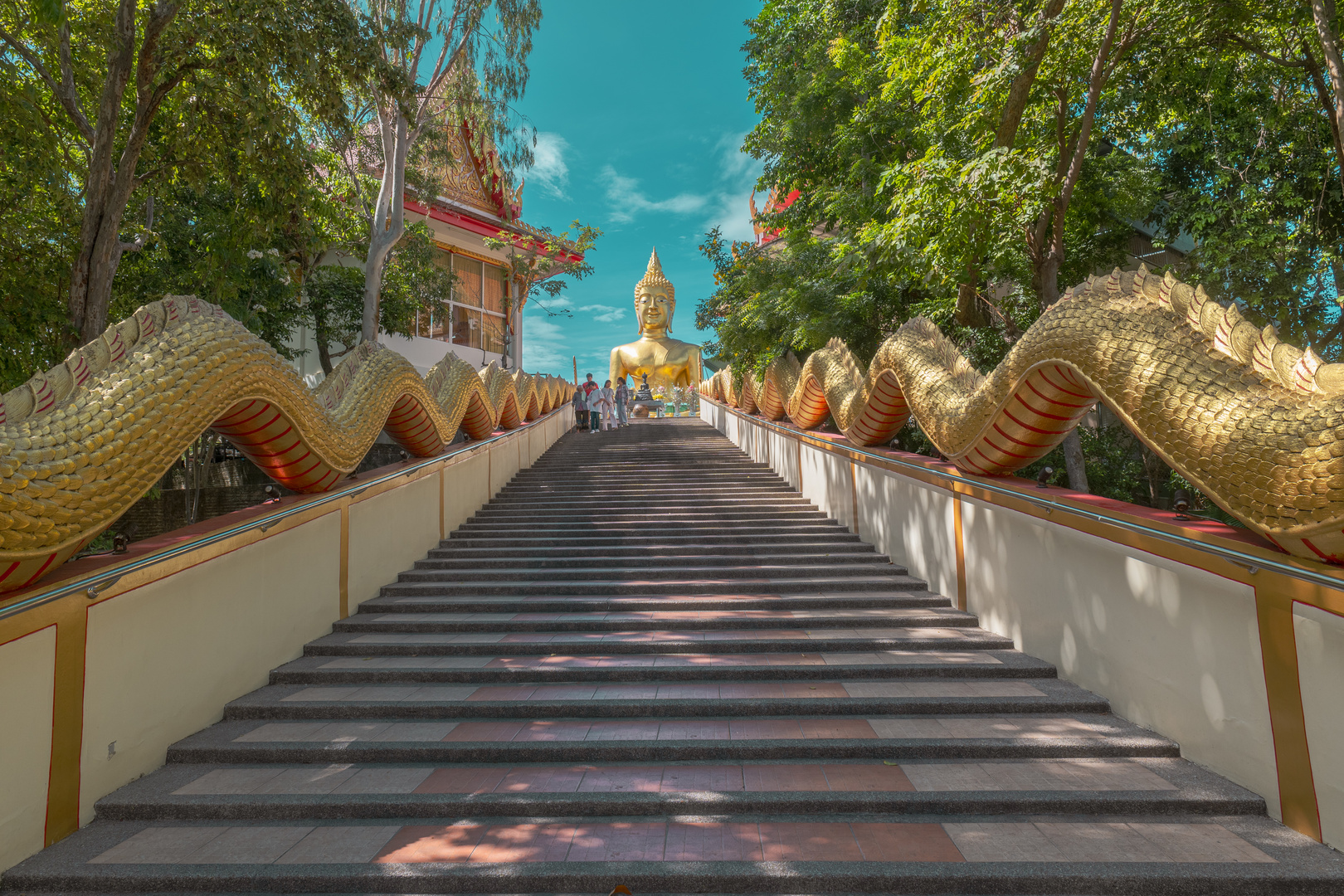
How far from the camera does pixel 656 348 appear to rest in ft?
71.9

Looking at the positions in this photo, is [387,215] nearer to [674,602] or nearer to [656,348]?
[674,602]

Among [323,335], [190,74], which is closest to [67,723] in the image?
[190,74]

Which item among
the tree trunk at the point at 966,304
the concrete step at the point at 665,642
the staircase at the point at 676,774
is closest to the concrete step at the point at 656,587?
the staircase at the point at 676,774

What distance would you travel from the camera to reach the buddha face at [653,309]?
880 inches

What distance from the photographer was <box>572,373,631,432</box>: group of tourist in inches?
653

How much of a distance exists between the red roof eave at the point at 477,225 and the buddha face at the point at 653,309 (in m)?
3.09

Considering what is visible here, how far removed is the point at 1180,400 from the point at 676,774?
297cm

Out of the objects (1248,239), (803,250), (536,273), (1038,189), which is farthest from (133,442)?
(536,273)

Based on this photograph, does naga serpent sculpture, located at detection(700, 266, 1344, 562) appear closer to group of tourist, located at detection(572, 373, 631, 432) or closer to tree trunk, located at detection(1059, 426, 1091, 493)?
tree trunk, located at detection(1059, 426, 1091, 493)

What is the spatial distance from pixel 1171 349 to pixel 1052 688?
2.04 m

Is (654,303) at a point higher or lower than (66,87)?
higher

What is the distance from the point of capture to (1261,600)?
2.64 metres

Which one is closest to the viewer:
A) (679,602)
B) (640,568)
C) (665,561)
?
(679,602)

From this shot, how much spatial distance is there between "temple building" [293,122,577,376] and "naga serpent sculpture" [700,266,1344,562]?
14768 millimetres
